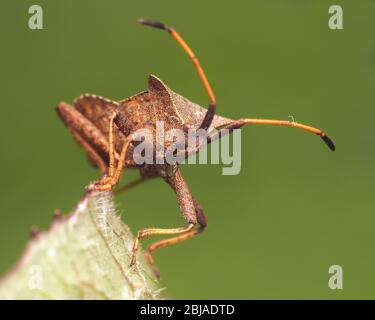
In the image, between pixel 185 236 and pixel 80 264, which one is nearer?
pixel 80 264

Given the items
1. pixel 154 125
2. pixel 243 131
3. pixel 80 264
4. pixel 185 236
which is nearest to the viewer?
pixel 80 264

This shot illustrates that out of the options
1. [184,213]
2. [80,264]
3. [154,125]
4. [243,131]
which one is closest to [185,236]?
[184,213]

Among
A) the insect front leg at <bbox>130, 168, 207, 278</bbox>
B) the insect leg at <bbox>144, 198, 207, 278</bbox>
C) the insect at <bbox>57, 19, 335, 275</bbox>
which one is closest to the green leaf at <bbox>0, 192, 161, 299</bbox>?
the insect at <bbox>57, 19, 335, 275</bbox>

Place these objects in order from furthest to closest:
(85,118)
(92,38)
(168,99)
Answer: (92,38)
(85,118)
(168,99)

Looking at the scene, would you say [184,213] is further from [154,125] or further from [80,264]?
[80,264]

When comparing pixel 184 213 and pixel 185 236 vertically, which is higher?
pixel 184 213

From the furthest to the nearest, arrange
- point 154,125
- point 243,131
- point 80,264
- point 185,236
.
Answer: point 243,131
point 185,236
point 154,125
point 80,264
